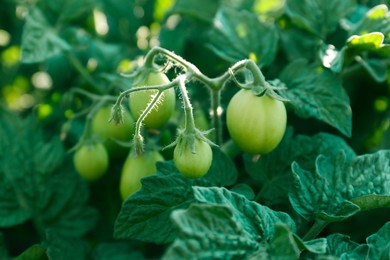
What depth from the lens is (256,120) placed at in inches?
44.8

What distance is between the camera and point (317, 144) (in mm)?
1335

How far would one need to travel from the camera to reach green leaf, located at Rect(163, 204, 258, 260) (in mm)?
858

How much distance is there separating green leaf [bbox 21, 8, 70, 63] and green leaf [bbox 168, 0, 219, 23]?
0.37 m

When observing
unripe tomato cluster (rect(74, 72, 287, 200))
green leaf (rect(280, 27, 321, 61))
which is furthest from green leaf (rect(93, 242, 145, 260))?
green leaf (rect(280, 27, 321, 61))

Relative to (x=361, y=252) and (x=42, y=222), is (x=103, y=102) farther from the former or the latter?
(x=361, y=252)

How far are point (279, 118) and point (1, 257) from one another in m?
0.74

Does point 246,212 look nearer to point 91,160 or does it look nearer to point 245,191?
point 245,191

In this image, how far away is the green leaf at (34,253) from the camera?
1.26m

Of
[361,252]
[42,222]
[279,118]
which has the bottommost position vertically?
[42,222]

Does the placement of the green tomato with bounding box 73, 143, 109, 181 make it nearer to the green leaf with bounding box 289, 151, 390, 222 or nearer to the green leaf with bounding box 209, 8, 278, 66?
the green leaf with bounding box 209, 8, 278, 66

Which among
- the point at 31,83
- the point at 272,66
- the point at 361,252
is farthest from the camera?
the point at 31,83

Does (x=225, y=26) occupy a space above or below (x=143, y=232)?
above

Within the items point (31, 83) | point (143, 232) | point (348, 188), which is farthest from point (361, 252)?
point (31, 83)

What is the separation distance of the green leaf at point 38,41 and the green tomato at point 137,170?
0.43m
